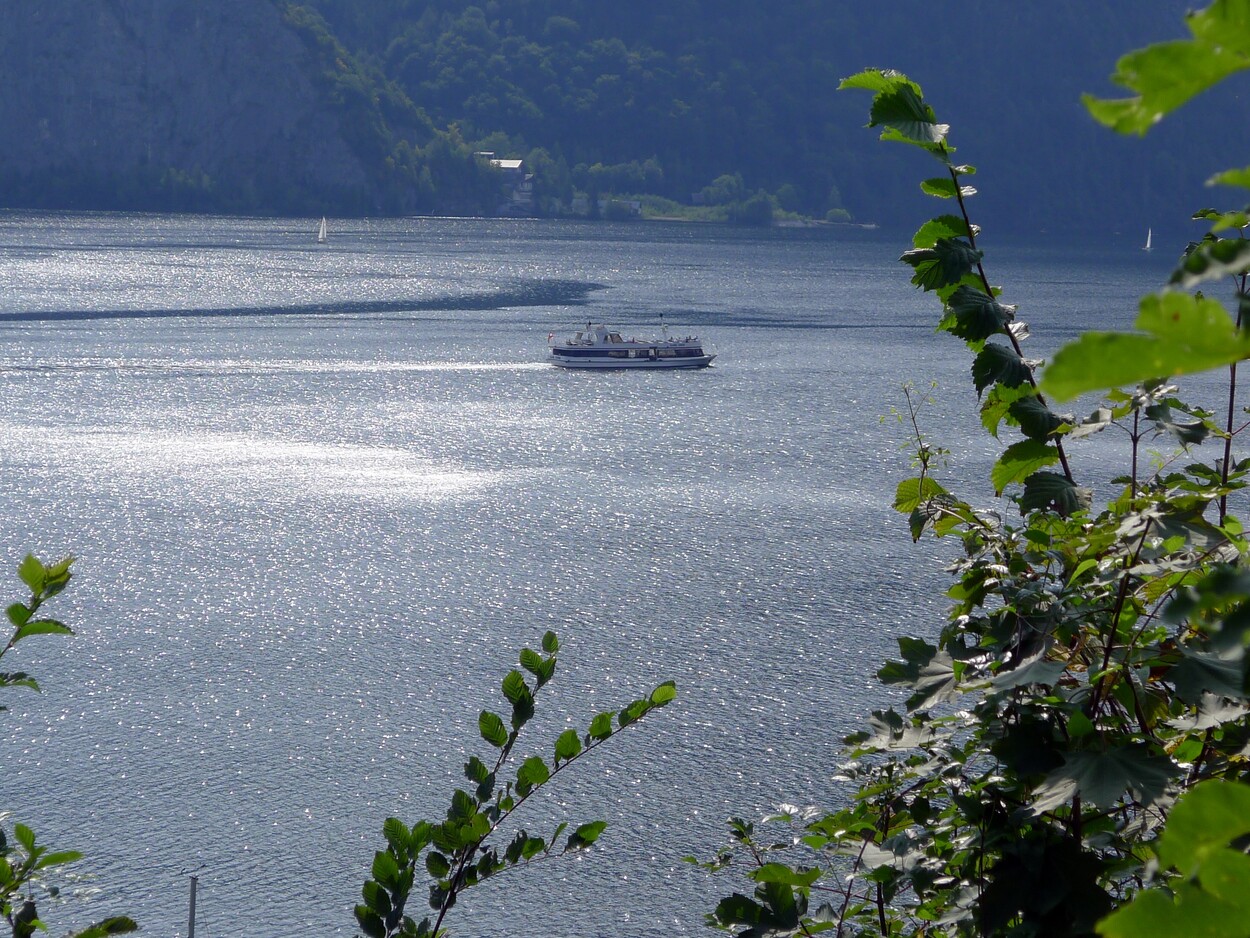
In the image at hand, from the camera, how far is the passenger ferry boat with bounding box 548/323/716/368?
194 ft

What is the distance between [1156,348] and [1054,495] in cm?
236

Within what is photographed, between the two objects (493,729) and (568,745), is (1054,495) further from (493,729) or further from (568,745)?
(493,729)

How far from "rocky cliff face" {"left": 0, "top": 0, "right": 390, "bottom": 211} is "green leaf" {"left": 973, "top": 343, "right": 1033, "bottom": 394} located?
163000mm

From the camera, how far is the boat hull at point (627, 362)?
59062mm

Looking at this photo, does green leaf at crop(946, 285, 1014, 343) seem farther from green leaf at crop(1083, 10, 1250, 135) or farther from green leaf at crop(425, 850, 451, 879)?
green leaf at crop(1083, 10, 1250, 135)

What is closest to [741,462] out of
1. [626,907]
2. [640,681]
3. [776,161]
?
[640,681]

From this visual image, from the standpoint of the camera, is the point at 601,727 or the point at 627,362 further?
the point at 627,362

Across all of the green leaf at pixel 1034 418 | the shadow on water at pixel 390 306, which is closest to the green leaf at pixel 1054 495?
the green leaf at pixel 1034 418

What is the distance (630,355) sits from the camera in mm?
60000

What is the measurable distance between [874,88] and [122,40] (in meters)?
165

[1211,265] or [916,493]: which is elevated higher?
[1211,265]

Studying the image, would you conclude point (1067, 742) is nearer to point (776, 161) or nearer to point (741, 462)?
point (741, 462)

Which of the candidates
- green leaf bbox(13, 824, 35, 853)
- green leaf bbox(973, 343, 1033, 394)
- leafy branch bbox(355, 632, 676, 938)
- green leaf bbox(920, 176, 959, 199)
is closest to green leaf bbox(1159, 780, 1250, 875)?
leafy branch bbox(355, 632, 676, 938)

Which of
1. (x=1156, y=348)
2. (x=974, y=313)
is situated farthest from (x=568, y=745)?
(x=1156, y=348)
